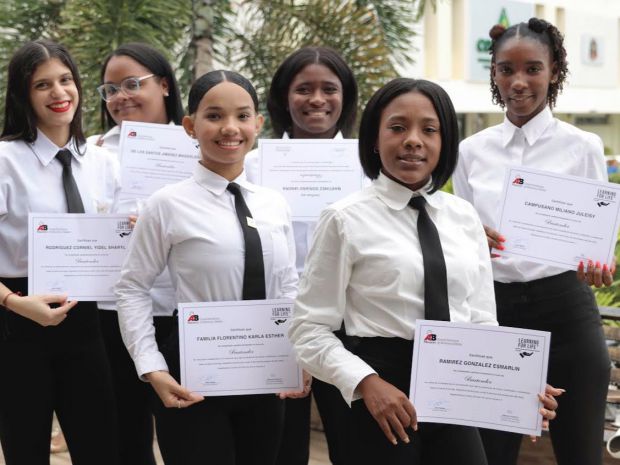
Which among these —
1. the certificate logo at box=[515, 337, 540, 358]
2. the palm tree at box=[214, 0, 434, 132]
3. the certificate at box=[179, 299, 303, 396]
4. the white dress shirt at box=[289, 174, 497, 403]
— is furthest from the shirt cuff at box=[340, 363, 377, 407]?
the palm tree at box=[214, 0, 434, 132]

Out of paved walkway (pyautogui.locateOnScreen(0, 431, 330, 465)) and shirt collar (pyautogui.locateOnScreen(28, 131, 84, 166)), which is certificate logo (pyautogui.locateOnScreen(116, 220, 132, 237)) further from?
paved walkway (pyautogui.locateOnScreen(0, 431, 330, 465))

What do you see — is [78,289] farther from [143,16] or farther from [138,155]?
Result: [143,16]

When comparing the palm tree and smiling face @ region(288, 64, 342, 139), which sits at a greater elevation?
the palm tree

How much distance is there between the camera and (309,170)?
3334mm

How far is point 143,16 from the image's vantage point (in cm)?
660

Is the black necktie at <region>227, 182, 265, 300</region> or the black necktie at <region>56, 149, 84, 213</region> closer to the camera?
the black necktie at <region>227, 182, 265, 300</region>

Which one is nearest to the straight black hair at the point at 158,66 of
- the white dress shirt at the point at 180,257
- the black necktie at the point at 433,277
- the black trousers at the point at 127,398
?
the black trousers at the point at 127,398

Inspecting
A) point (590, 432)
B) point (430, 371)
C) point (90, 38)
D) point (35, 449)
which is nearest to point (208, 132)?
point (430, 371)

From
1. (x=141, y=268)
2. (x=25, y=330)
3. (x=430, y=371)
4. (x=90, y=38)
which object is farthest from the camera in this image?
(x=90, y=38)

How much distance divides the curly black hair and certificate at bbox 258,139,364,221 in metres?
0.61

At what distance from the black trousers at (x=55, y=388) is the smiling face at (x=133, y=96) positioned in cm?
85

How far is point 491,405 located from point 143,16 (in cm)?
494

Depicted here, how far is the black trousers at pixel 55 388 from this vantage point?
3012 millimetres

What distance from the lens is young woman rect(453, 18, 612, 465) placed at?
3.06 m
